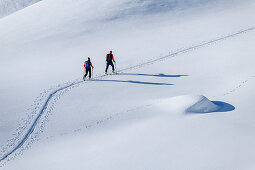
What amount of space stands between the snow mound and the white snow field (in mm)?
A: 48

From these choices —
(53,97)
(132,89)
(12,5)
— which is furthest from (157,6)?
(12,5)

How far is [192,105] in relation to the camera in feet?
42.7

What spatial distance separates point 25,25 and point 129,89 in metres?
18.9

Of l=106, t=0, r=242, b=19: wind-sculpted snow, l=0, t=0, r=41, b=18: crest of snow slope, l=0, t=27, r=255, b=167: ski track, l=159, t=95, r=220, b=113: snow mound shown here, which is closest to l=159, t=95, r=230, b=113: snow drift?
l=159, t=95, r=220, b=113: snow mound

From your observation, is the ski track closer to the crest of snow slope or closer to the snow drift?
the snow drift

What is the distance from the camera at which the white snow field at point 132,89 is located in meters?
11.0

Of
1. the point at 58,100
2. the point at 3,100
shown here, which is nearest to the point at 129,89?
the point at 58,100

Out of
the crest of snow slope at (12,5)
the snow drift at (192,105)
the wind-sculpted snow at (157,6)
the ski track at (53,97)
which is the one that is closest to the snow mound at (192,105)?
the snow drift at (192,105)

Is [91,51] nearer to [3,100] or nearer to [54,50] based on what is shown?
[54,50]

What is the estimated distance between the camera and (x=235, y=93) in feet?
48.8

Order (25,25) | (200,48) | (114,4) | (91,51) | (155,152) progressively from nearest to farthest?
(155,152), (200,48), (91,51), (25,25), (114,4)

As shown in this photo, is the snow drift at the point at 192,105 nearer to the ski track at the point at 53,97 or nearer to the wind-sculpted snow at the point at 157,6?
the ski track at the point at 53,97

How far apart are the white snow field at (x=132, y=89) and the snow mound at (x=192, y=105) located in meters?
0.05

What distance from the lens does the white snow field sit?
11.0 metres
